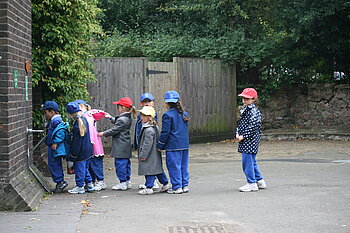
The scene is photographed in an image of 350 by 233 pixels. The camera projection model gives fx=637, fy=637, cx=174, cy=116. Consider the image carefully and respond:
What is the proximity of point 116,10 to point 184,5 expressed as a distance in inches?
132

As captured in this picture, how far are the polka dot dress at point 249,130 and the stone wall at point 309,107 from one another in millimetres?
8394

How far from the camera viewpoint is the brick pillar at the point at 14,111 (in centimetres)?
760

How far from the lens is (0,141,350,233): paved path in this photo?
6.86m

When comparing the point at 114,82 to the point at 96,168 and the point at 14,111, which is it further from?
the point at 14,111

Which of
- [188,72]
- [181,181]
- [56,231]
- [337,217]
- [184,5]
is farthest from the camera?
[184,5]

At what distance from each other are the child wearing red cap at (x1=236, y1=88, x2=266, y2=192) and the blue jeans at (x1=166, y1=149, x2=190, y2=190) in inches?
33.5

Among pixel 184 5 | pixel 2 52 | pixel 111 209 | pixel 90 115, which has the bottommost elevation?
pixel 111 209

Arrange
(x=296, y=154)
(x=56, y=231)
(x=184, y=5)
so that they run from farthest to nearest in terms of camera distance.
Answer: (x=184, y=5) < (x=296, y=154) < (x=56, y=231)

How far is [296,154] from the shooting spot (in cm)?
1388

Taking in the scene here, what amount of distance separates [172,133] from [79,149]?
4.54 feet

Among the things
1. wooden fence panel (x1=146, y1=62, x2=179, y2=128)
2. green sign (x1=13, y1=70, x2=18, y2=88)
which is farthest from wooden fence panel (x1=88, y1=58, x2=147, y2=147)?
green sign (x1=13, y1=70, x2=18, y2=88)

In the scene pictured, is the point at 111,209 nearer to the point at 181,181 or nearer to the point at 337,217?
the point at 181,181

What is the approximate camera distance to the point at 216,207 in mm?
8031

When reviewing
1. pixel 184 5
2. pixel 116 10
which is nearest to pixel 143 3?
pixel 116 10
